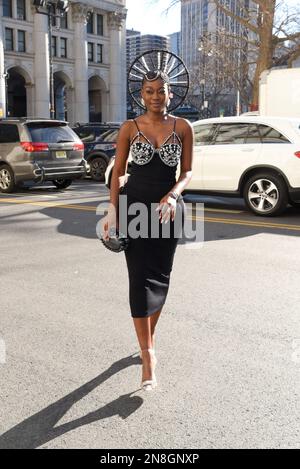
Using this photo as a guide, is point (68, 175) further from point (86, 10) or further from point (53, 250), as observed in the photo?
point (86, 10)

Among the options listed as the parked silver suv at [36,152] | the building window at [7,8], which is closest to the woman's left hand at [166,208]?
the parked silver suv at [36,152]

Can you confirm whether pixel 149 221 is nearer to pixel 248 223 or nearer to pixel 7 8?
pixel 248 223

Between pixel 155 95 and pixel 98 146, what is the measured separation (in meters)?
14.6

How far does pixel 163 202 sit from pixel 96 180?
49.0 feet

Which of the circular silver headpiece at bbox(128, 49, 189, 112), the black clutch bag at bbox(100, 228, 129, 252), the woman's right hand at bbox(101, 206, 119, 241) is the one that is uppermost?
the circular silver headpiece at bbox(128, 49, 189, 112)

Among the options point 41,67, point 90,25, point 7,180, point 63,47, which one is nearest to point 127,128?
point 7,180

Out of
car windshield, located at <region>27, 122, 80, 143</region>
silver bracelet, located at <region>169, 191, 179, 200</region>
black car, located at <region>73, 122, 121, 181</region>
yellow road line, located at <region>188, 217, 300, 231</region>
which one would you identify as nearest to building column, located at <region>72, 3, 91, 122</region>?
black car, located at <region>73, 122, 121, 181</region>

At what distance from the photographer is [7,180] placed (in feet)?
46.1

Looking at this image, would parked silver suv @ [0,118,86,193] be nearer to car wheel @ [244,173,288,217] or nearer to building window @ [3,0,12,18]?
car wheel @ [244,173,288,217]

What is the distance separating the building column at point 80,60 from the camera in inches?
2753

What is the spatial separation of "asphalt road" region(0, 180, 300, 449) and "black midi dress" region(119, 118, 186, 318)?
566mm

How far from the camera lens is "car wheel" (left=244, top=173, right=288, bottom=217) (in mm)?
9656
